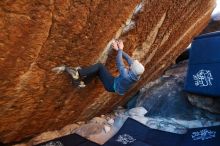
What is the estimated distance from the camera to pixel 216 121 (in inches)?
211

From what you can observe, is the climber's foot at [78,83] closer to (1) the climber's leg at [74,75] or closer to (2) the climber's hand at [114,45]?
(1) the climber's leg at [74,75]

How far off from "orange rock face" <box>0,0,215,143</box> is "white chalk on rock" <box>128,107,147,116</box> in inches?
28.1

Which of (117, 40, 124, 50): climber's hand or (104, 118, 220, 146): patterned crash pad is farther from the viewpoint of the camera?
(104, 118, 220, 146): patterned crash pad

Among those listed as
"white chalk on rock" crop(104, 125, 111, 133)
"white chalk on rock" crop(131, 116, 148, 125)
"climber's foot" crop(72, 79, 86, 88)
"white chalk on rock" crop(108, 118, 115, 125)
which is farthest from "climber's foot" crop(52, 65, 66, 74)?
"white chalk on rock" crop(131, 116, 148, 125)

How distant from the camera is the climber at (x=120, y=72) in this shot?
12.2 ft

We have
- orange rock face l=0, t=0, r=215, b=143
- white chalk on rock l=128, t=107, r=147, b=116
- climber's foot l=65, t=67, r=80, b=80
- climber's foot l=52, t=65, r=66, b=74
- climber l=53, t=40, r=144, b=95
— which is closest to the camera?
orange rock face l=0, t=0, r=215, b=143

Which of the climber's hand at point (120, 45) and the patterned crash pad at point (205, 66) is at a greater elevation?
the climber's hand at point (120, 45)

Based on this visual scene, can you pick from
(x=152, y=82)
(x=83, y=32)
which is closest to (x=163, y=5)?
(x=83, y=32)

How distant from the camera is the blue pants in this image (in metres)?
3.77

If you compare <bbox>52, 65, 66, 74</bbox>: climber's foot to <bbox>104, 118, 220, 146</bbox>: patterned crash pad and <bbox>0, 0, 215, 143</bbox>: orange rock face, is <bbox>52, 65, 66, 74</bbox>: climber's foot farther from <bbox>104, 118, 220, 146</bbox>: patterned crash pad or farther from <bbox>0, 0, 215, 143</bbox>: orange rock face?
<bbox>104, 118, 220, 146</bbox>: patterned crash pad

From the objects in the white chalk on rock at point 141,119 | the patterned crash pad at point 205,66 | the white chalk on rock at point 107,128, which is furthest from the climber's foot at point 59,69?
the patterned crash pad at point 205,66

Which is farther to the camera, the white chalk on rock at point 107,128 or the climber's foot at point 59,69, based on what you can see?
the white chalk on rock at point 107,128

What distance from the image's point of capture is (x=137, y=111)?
604 cm

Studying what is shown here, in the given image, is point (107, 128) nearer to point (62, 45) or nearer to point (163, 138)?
point (163, 138)
